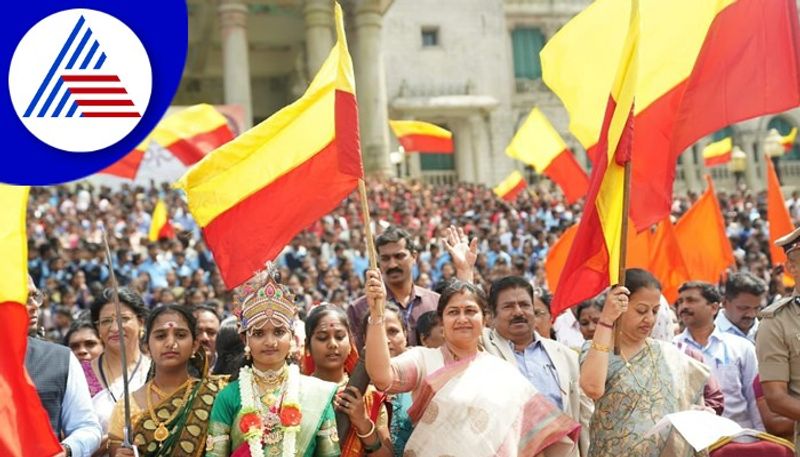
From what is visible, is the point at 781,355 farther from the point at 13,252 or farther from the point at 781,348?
the point at 13,252

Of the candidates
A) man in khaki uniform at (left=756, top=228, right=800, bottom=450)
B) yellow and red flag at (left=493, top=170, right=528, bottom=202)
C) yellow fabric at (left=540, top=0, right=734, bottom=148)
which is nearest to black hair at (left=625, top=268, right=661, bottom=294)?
man in khaki uniform at (left=756, top=228, right=800, bottom=450)

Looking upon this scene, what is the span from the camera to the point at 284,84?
40.0 meters

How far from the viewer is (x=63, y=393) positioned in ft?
15.3

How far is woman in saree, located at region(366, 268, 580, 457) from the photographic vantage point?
453 centimetres

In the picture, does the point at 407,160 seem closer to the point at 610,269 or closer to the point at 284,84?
the point at 284,84

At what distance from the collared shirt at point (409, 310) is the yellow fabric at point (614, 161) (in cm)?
165

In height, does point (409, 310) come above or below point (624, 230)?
below

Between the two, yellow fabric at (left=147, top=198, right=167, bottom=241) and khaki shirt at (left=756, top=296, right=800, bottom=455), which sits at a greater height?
yellow fabric at (left=147, top=198, right=167, bottom=241)

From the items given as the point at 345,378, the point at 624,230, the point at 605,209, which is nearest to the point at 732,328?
the point at 605,209

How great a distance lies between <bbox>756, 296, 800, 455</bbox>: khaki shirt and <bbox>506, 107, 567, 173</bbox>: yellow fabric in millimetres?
8110

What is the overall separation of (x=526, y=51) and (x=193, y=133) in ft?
106

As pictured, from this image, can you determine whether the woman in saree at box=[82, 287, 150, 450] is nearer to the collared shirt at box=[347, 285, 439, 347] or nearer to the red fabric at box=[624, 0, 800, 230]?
the collared shirt at box=[347, 285, 439, 347]

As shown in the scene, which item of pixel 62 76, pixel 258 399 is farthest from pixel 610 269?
pixel 62 76

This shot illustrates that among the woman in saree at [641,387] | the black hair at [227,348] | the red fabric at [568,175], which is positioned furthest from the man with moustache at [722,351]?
the red fabric at [568,175]
